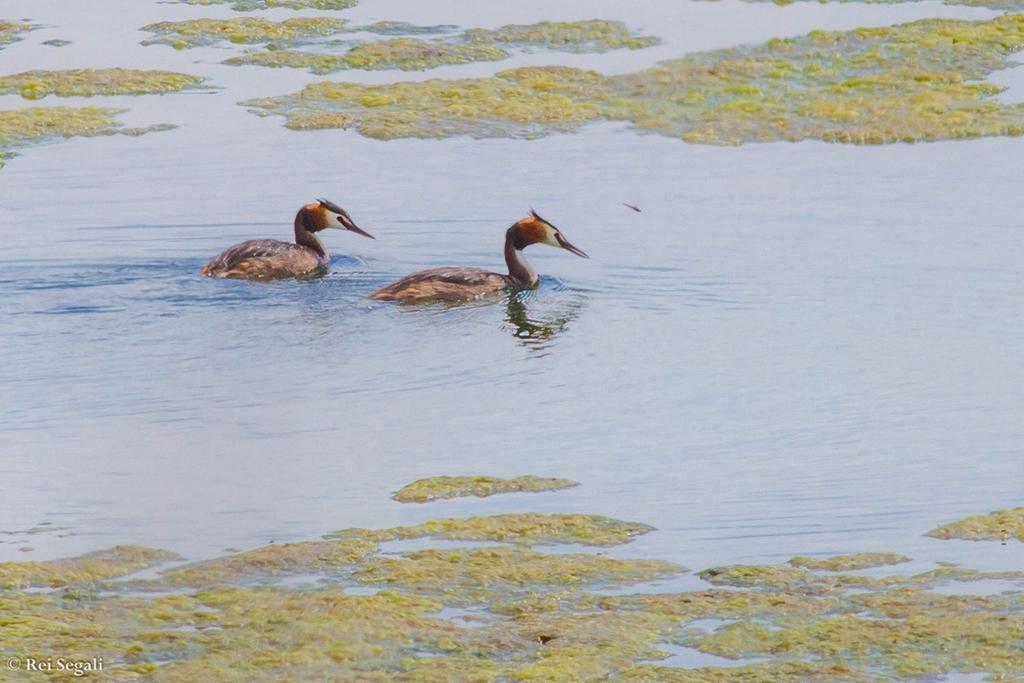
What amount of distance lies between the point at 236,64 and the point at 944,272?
11.1 meters

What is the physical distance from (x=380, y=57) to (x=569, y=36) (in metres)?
2.66

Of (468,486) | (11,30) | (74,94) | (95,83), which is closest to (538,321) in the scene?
(468,486)

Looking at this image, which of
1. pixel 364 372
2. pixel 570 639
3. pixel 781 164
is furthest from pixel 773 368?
pixel 781 164

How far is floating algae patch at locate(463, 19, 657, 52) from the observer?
2328 cm

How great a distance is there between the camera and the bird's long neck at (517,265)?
1491cm

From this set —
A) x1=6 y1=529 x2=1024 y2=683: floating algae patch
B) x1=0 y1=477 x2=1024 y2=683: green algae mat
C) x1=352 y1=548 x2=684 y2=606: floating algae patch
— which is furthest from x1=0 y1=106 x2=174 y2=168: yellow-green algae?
x1=352 y1=548 x2=684 y2=606: floating algae patch

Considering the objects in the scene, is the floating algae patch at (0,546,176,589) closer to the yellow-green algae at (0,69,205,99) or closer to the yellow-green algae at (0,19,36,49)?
the yellow-green algae at (0,69,205,99)

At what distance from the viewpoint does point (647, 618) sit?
7.84 m

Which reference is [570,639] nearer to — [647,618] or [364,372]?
[647,618]

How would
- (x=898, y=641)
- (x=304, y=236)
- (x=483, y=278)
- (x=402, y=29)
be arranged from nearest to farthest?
(x=898, y=641) → (x=483, y=278) → (x=304, y=236) → (x=402, y=29)

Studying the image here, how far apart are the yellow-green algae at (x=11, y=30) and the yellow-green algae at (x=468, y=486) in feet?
51.7

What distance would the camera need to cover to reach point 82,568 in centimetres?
848

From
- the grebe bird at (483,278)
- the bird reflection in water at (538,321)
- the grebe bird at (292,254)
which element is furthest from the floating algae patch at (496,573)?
the grebe bird at (292,254)

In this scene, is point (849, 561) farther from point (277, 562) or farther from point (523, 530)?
point (277, 562)
